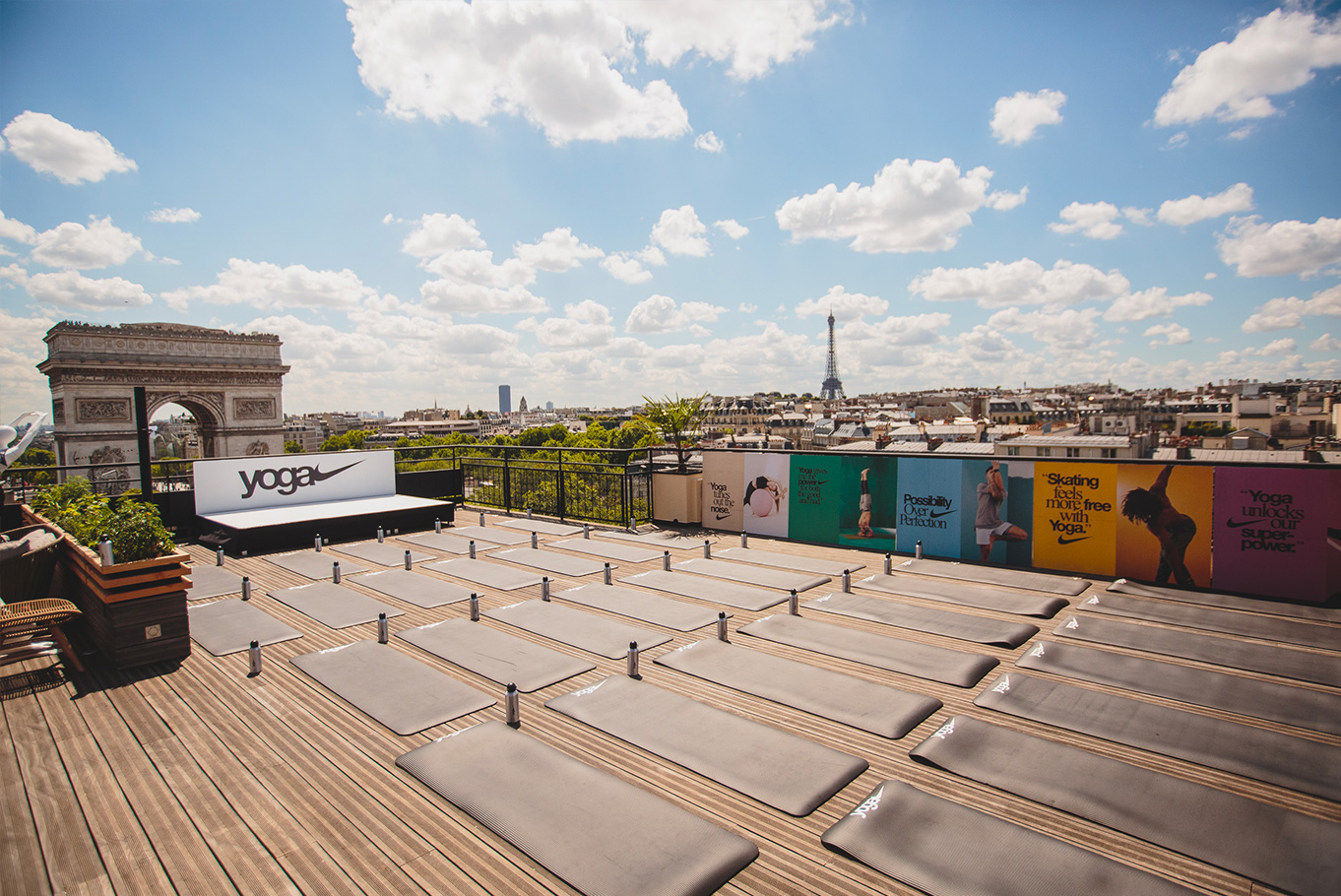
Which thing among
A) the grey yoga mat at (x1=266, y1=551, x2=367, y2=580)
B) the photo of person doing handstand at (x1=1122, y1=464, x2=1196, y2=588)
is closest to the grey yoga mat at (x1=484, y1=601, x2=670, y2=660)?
the grey yoga mat at (x1=266, y1=551, x2=367, y2=580)

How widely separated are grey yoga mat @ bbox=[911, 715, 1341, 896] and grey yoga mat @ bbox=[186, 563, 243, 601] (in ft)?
31.4

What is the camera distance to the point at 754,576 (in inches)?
390

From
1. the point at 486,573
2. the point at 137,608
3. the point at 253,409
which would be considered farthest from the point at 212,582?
the point at 253,409

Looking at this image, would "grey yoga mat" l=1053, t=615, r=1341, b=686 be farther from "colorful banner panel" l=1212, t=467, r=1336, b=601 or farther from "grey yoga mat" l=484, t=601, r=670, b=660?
"grey yoga mat" l=484, t=601, r=670, b=660

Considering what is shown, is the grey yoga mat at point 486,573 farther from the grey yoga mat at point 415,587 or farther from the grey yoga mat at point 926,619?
the grey yoga mat at point 926,619

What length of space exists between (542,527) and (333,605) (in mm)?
6129

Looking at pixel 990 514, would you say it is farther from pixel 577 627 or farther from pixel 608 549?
pixel 577 627

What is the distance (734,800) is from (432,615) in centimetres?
535

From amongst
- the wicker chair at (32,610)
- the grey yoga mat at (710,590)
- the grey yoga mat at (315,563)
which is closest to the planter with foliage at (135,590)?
the wicker chair at (32,610)

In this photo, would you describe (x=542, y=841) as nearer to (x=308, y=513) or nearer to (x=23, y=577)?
(x=23, y=577)

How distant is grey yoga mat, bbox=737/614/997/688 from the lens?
20.4 ft

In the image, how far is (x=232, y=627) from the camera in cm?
761

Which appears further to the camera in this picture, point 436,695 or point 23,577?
point 23,577

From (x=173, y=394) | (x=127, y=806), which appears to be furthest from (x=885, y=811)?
(x=173, y=394)
